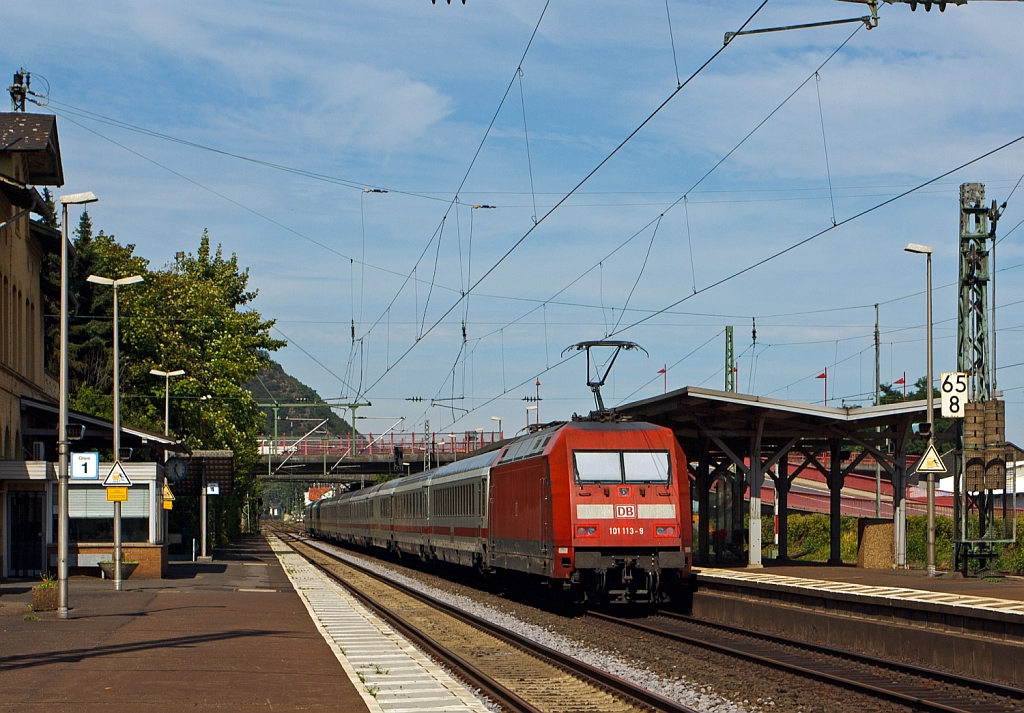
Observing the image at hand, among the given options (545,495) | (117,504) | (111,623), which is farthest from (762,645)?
(117,504)

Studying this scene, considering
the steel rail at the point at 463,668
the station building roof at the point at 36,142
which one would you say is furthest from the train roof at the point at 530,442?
the station building roof at the point at 36,142

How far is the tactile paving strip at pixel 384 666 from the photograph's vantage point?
39.2ft

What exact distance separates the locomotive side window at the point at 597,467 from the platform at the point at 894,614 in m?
2.67

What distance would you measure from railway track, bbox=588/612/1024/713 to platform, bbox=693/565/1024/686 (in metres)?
0.77

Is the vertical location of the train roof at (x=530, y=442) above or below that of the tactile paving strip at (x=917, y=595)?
above

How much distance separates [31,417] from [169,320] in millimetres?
20372

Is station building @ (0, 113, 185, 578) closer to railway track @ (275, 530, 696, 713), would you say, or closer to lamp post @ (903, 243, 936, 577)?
railway track @ (275, 530, 696, 713)

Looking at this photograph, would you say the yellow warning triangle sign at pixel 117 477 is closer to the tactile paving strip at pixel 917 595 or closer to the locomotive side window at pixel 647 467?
the locomotive side window at pixel 647 467

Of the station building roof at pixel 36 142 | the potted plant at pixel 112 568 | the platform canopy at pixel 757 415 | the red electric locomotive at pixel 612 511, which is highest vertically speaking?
the station building roof at pixel 36 142

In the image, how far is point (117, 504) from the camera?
97.0 feet

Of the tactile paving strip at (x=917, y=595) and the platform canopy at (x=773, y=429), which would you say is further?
the platform canopy at (x=773, y=429)

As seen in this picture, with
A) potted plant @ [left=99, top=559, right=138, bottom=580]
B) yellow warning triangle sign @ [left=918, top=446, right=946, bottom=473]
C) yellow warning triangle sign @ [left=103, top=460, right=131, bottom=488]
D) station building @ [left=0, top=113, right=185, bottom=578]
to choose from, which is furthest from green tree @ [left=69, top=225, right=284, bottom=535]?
yellow warning triangle sign @ [left=918, top=446, right=946, bottom=473]

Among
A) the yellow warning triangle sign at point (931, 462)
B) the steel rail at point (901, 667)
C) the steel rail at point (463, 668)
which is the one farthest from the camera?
the yellow warning triangle sign at point (931, 462)

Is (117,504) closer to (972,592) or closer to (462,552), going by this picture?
(462,552)
